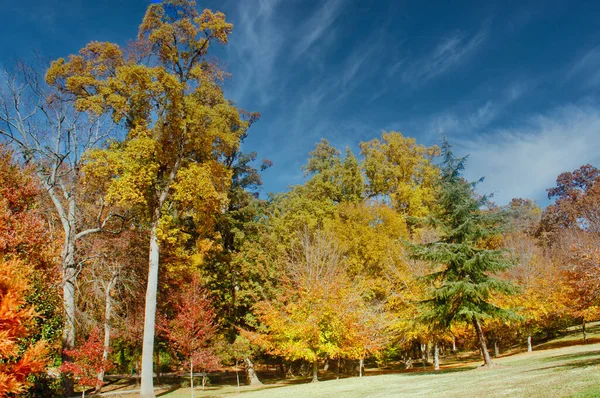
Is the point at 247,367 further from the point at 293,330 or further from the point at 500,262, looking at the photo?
the point at 500,262

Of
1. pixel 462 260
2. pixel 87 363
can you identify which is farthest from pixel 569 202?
pixel 87 363

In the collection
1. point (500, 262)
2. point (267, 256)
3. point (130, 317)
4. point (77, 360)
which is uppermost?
point (267, 256)

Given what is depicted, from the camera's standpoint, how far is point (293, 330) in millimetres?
18734

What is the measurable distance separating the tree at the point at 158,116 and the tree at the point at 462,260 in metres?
10.5

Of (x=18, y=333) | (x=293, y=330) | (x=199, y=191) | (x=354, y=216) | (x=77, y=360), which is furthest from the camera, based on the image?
(x=354, y=216)

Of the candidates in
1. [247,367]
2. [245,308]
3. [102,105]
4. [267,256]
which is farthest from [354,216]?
[102,105]

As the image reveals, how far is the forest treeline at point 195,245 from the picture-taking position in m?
14.1

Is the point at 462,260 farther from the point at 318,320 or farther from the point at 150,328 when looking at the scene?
the point at 150,328

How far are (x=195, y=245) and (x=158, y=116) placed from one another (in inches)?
436

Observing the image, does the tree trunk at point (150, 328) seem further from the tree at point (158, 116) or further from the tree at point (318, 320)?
the tree at point (318, 320)

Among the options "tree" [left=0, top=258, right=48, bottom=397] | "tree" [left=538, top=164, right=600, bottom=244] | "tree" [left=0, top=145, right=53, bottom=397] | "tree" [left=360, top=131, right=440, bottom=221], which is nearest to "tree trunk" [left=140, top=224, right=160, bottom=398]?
"tree" [left=0, top=145, right=53, bottom=397]

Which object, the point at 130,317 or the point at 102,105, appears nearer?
the point at 102,105

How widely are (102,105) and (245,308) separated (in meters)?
15.8

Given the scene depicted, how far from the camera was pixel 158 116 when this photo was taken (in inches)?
642
